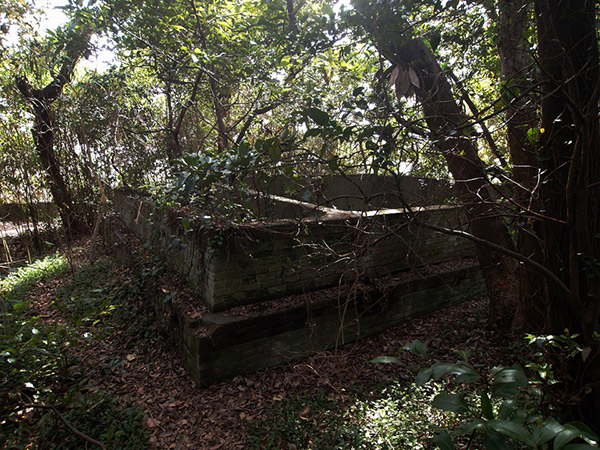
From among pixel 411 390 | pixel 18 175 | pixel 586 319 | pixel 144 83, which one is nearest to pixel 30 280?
pixel 18 175

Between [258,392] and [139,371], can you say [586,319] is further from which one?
[139,371]

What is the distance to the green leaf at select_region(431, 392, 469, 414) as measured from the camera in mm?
1113

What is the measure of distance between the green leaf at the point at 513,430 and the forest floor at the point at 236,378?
1404 millimetres

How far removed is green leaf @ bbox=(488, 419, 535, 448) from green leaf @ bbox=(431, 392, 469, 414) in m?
0.13

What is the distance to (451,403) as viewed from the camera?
1.14m

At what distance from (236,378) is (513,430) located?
2890 mm

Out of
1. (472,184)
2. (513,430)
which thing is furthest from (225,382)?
(472,184)

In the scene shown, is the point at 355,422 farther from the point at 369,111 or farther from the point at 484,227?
the point at 484,227

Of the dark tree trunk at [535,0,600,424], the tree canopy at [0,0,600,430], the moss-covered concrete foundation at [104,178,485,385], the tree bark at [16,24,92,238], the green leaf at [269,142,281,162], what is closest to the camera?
the dark tree trunk at [535,0,600,424]

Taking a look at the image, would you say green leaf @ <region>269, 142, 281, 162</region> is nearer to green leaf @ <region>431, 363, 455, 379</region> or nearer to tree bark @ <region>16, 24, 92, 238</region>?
green leaf @ <region>431, 363, 455, 379</region>

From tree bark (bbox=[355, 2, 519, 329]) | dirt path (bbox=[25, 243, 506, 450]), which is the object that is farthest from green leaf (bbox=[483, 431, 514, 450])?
tree bark (bbox=[355, 2, 519, 329])

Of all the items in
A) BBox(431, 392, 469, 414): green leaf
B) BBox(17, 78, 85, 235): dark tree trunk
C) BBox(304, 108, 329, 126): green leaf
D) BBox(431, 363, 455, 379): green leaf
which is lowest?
BBox(431, 392, 469, 414): green leaf

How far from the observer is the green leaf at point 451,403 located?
1.11 metres

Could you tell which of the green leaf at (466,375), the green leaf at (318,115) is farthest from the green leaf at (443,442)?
the green leaf at (318,115)
